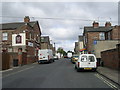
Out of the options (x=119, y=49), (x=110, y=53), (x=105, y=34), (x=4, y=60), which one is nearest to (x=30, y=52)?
(x=4, y=60)

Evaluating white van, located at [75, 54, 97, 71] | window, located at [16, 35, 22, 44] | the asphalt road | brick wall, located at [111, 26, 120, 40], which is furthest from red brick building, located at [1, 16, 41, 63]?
the asphalt road

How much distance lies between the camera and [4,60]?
842 inches

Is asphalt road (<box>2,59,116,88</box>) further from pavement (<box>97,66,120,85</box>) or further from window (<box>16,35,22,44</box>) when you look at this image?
window (<box>16,35,22,44</box>)

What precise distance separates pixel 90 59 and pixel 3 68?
36.7 ft

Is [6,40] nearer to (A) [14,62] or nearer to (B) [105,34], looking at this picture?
(A) [14,62]

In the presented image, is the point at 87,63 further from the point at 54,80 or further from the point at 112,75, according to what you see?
the point at 54,80

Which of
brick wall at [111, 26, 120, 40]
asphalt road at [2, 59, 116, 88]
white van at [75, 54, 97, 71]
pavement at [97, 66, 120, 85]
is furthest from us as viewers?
brick wall at [111, 26, 120, 40]

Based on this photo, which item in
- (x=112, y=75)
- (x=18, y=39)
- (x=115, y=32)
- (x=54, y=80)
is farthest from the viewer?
(x=18, y=39)

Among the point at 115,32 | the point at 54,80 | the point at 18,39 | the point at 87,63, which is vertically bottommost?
the point at 54,80

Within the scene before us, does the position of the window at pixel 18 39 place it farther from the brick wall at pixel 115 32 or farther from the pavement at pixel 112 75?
the pavement at pixel 112 75

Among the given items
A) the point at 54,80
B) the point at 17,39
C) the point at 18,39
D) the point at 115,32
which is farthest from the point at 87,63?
the point at 17,39

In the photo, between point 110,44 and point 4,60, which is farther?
point 110,44

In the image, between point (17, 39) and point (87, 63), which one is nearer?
point (87, 63)

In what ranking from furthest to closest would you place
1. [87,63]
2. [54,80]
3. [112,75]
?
A: [87,63]
[112,75]
[54,80]
